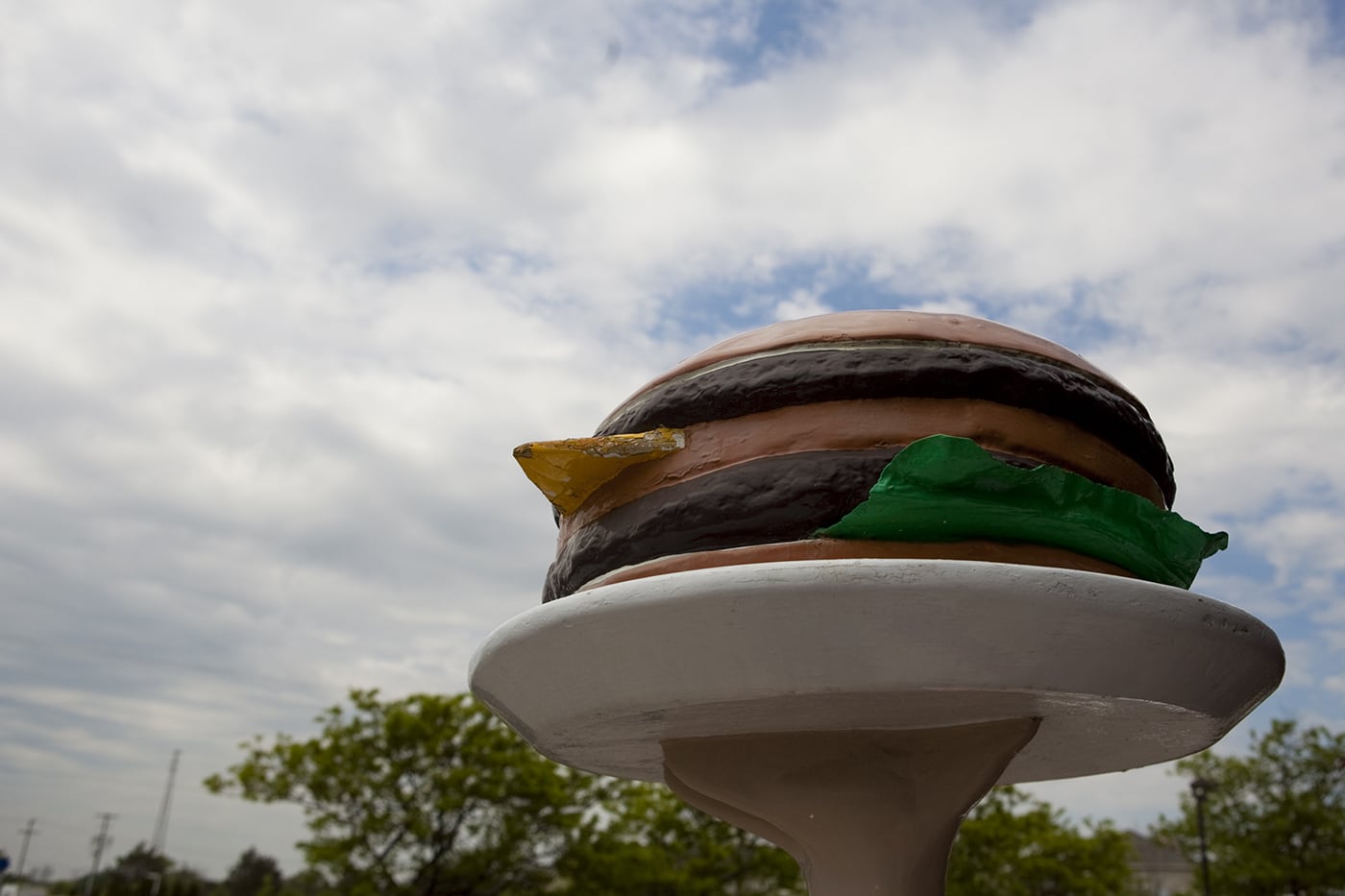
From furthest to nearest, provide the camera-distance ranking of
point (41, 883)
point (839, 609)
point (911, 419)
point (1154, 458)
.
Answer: point (41, 883) < point (1154, 458) < point (911, 419) < point (839, 609)

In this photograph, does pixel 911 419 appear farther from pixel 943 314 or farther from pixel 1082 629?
pixel 1082 629

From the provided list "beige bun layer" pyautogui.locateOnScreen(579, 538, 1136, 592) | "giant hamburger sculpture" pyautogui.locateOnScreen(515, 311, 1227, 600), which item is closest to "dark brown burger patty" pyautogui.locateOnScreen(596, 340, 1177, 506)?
"giant hamburger sculpture" pyautogui.locateOnScreen(515, 311, 1227, 600)

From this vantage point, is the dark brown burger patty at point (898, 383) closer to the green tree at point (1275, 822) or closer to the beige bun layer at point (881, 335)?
the beige bun layer at point (881, 335)

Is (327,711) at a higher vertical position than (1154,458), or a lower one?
higher

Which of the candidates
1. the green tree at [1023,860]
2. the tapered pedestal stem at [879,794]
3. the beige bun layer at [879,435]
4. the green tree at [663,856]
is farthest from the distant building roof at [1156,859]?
Answer: the beige bun layer at [879,435]

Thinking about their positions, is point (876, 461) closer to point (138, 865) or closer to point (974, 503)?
point (974, 503)

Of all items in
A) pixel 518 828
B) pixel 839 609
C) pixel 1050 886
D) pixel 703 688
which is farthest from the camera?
pixel 1050 886

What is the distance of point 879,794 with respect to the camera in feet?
12.8

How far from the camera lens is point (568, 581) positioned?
411cm

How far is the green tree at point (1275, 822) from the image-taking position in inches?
836

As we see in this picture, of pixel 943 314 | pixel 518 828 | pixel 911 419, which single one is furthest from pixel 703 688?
pixel 518 828

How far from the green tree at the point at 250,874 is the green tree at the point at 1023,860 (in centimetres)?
5963

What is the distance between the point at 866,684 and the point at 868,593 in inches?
14.1

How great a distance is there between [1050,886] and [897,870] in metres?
24.2
